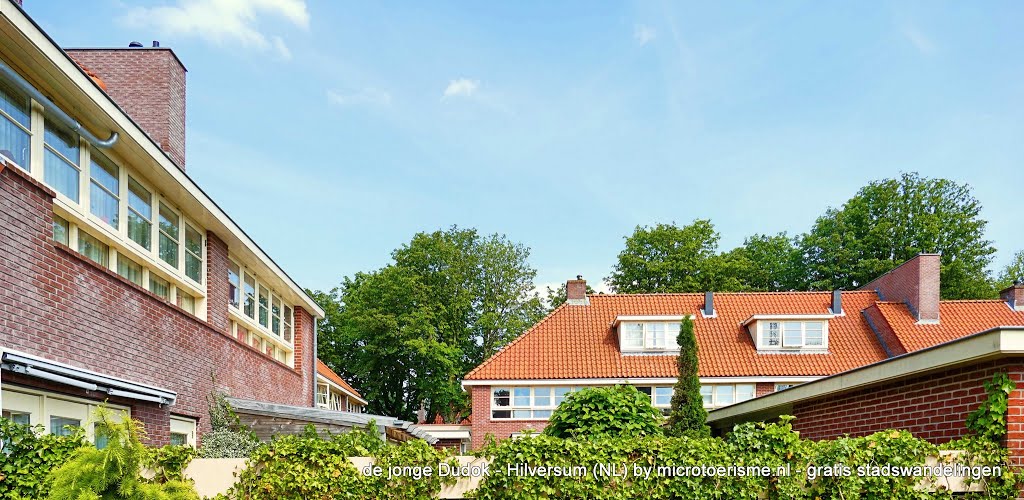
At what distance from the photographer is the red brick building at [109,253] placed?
7801 millimetres

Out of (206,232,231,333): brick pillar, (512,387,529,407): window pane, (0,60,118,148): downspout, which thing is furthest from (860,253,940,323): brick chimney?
(0,60,118,148): downspout

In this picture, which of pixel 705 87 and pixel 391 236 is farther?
pixel 391 236

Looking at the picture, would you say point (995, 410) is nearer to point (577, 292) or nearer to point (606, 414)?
point (606, 414)

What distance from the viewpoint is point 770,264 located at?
1884 inches

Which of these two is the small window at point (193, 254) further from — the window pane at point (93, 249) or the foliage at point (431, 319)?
the foliage at point (431, 319)

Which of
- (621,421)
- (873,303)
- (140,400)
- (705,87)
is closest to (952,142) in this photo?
(873,303)

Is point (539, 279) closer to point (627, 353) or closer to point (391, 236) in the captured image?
point (391, 236)

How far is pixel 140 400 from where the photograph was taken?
10133 mm

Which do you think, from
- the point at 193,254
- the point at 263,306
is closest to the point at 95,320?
the point at 193,254

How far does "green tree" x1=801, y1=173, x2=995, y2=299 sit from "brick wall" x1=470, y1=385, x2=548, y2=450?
21.8m

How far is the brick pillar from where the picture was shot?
45.8 feet

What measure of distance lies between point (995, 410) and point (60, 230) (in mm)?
9799

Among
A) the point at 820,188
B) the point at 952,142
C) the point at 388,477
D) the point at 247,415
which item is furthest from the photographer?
the point at 820,188

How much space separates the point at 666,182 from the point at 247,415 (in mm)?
19713
